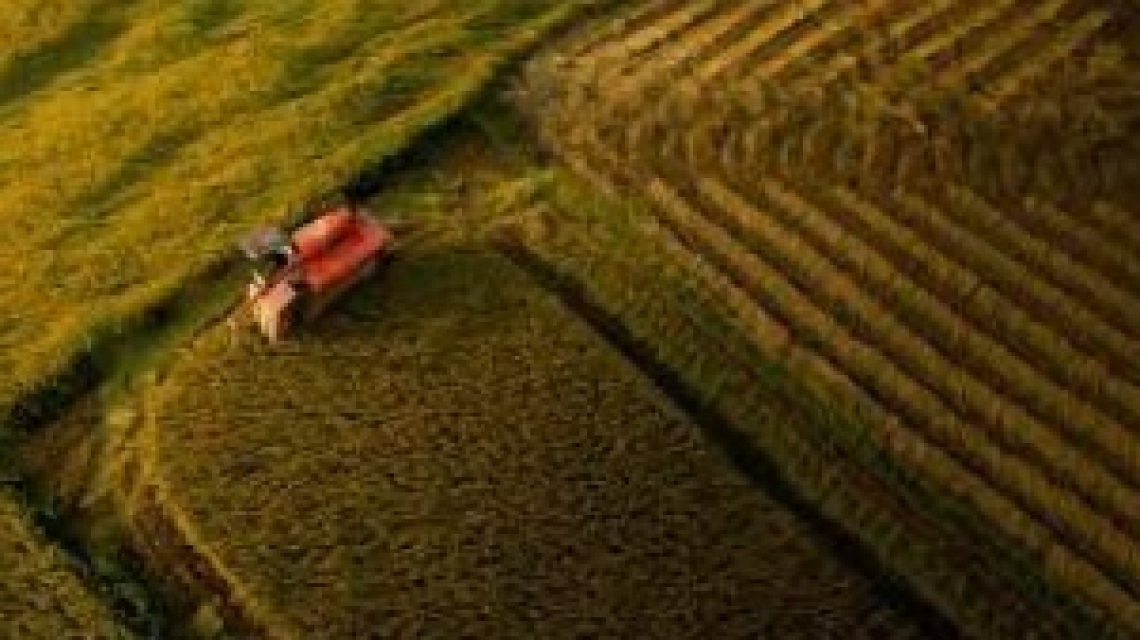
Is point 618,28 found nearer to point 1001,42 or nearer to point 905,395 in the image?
point 1001,42

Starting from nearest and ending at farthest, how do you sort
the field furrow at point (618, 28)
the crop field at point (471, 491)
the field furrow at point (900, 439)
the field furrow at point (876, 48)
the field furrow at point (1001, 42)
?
1. the crop field at point (471, 491)
2. the field furrow at point (900, 439)
3. the field furrow at point (1001, 42)
4. the field furrow at point (876, 48)
5. the field furrow at point (618, 28)

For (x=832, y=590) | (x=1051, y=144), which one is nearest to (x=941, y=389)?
(x=832, y=590)

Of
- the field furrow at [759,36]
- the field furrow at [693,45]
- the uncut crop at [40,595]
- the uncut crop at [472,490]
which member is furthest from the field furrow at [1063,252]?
the uncut crop at [40,595]

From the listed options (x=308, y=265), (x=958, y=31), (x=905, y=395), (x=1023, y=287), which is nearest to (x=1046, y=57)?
(x=958, y=31)

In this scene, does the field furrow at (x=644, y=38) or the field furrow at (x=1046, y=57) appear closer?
the field furrow at (x=1046, y=57)

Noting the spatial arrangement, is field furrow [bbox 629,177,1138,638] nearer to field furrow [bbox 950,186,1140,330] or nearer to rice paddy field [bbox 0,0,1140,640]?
rice paddy field [bbox 0,0,1140,640]

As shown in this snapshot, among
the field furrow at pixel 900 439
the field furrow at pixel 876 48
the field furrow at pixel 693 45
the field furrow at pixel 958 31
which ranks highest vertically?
the field furrow at pixel 693 45

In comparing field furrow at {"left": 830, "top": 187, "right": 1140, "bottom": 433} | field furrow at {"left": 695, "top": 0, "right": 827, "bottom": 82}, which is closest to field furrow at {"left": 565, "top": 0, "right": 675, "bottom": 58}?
field furrow at {"left": 695, "top": 0, "right": 827, "bottom": 82}

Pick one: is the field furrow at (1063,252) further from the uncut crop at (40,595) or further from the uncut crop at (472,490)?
the uncut crop at (40,595)
